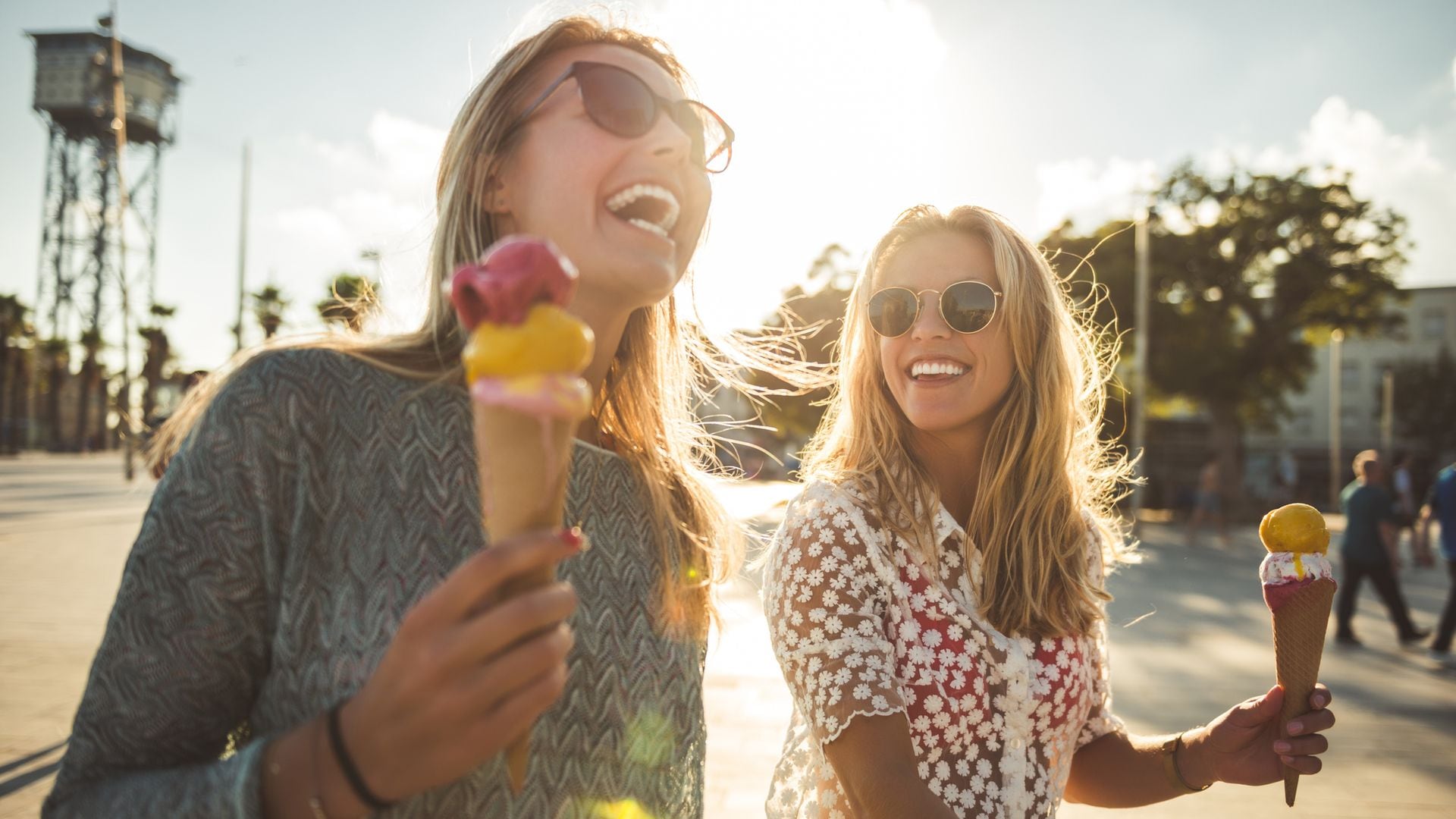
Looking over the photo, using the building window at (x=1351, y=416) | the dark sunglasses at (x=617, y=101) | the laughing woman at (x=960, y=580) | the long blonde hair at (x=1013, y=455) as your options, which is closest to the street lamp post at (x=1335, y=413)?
the building window at (x=1351, y=416)

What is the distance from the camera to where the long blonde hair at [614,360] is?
1.46m

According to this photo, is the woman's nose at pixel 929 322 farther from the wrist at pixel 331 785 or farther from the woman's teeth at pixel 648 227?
the wrist at pixel 331 785

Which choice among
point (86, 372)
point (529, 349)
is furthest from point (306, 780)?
point (86, 372)

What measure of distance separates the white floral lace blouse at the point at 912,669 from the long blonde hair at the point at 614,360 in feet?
0.68

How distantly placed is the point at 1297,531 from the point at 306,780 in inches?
72.7

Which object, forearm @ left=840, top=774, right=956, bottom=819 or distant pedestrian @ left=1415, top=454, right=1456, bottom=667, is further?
distant pedestrian @ left=1415, top=454, right=1456, bottom=667

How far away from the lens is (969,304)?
2.16 metres

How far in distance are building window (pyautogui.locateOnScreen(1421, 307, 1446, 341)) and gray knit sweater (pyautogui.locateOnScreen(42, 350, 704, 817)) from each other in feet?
257

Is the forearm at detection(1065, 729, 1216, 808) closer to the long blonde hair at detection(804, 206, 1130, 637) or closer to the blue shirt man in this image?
the long blonde hair at detection(804, 206, 1130, 637)

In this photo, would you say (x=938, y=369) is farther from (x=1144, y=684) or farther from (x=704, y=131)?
(x=1144, y=684)

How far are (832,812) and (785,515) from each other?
0.63m

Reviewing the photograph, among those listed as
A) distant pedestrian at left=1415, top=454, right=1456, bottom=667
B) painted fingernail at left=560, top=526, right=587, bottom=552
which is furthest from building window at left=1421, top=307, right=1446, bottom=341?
painted fingernail at left=560, top=526, right=587, bottom=552

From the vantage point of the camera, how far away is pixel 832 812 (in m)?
1.82

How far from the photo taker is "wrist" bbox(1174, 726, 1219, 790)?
1947 mm
